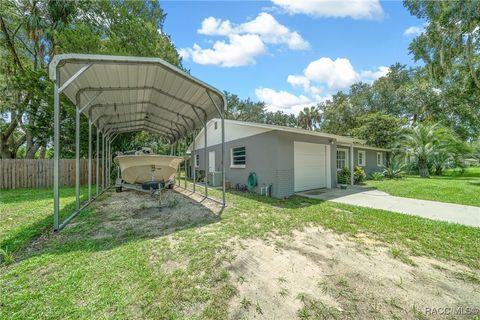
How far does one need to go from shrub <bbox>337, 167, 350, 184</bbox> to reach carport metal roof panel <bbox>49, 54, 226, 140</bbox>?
308 inches

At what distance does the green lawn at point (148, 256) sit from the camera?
6.58 ft

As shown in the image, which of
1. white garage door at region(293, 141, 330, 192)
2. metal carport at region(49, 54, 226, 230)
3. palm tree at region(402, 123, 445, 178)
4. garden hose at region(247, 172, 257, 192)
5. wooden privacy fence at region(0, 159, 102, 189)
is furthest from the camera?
palm tree at region(402, 123, 445, 178)

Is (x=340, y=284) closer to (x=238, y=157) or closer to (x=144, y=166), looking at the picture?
(x=144, y=166)

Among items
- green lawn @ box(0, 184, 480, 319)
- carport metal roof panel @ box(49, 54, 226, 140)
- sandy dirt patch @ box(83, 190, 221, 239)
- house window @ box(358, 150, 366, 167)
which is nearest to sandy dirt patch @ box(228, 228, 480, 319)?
green lawn @ box(0, 184, 480, 319)

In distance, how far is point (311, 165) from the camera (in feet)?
30.2

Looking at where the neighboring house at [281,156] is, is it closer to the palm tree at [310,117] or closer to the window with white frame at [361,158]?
the window with white frame at [361,158]

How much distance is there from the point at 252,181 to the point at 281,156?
1.77m

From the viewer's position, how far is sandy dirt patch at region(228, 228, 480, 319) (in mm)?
1991

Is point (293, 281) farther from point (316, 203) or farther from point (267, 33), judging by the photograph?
point (267, 33)

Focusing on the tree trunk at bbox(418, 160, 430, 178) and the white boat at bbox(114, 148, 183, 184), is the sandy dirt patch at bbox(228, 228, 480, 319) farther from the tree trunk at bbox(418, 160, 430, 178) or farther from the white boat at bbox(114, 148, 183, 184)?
the tree trunk at bbox(418, 160, 430, 178)

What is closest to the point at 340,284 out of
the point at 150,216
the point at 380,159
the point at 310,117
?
the point at 150,216

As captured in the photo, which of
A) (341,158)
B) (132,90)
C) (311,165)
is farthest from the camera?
(341,158)

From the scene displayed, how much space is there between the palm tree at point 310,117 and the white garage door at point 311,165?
23.7 metres

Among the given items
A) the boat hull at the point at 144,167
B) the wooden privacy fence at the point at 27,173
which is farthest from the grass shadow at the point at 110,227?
the wooden privacy fence at the point at 27,173
